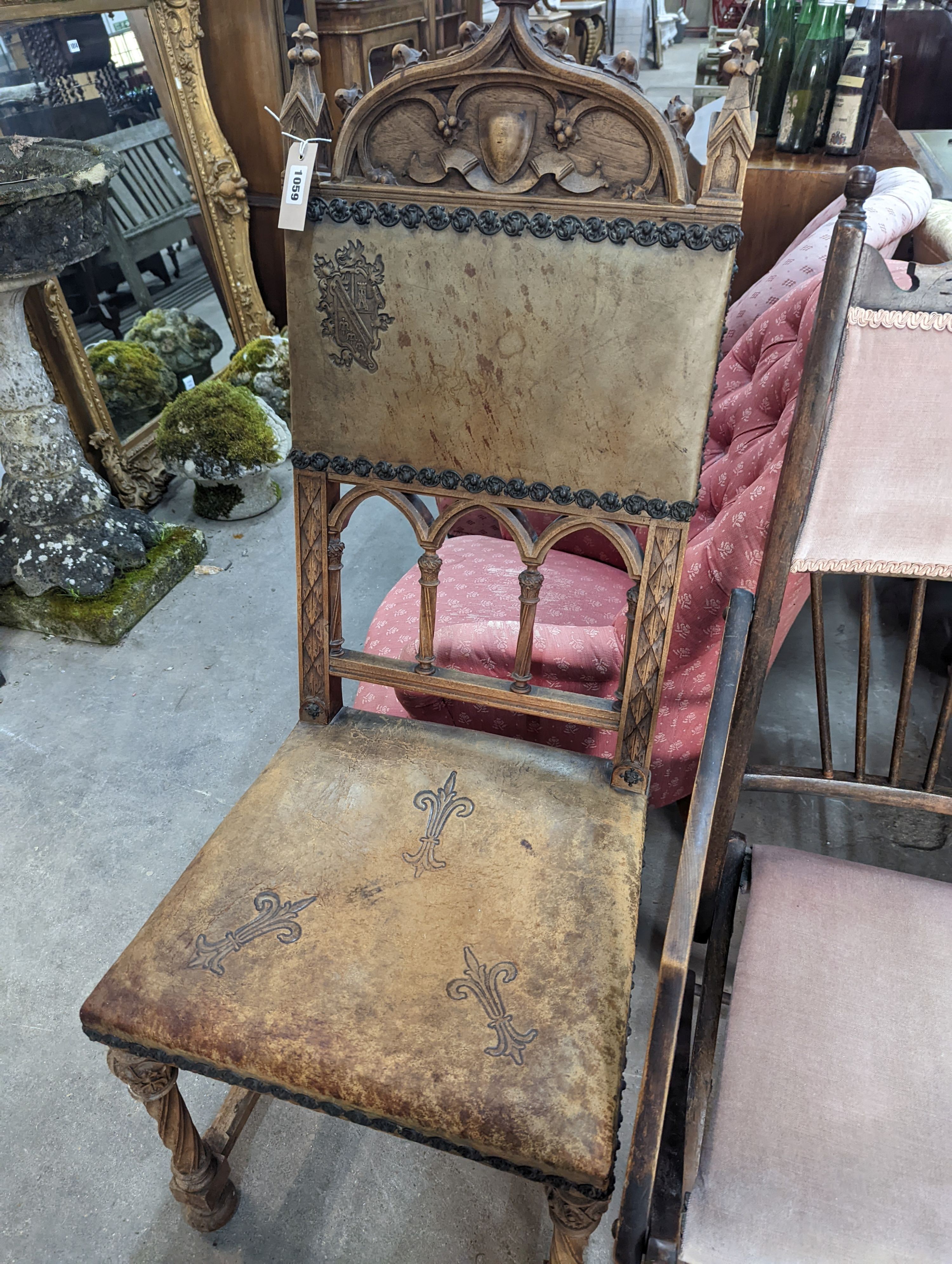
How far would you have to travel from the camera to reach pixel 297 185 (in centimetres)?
92

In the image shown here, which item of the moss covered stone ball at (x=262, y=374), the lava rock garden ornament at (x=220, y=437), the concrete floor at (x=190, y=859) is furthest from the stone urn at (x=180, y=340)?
the concrete floor at (x=190, y=859)

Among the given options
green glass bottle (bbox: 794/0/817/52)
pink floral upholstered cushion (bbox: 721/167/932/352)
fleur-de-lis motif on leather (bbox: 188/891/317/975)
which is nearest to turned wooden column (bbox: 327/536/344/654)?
fleur-de-lis motif on leather (bbox: 188/891/317/975)

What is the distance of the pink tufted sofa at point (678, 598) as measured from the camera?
116 centimetres

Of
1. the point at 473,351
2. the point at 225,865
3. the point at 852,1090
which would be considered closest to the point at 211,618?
the point at 225,865

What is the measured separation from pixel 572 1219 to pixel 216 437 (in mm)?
2250

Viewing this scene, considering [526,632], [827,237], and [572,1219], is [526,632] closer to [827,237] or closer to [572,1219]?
[572,1219]

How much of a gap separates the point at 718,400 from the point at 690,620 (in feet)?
3.09

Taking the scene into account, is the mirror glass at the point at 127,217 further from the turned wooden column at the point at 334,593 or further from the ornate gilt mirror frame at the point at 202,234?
the turned wooden column at the point at 334,593

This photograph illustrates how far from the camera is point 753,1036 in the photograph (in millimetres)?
858

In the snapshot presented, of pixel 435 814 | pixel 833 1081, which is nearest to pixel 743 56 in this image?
pixel 435 814

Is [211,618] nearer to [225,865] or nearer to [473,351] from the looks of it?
[225,865]

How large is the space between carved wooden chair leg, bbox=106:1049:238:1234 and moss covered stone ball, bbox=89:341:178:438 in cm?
218

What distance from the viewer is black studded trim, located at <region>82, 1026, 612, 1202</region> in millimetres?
776

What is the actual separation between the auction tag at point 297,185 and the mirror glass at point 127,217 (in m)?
1.55
